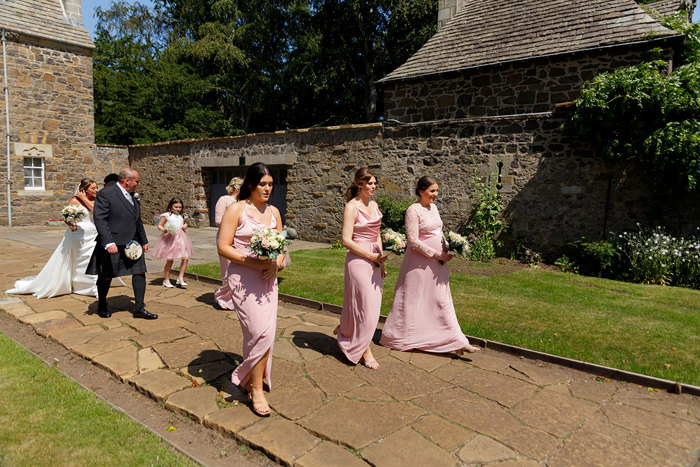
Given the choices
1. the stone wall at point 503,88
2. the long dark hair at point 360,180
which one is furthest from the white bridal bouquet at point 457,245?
the stone wall at point 503,88

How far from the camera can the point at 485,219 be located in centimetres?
1073

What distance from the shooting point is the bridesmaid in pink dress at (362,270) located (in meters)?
4.43

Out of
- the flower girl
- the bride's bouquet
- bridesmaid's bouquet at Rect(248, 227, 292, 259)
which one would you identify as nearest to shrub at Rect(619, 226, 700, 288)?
bridesmaid's bouquet at Rect(248, 227, 292, 259)

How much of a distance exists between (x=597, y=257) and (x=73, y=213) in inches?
383

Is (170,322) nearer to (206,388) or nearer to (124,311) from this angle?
(124,311)

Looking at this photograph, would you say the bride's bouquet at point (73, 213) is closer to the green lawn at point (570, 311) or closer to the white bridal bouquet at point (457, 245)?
the green lawn at point (570, 311)

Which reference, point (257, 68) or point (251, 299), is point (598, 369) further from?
point (257, 68)

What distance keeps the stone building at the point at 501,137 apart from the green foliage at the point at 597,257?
434mm

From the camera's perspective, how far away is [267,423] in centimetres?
339

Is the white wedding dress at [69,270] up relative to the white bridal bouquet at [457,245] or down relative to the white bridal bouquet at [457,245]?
down

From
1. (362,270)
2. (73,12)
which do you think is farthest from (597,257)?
(73,12)

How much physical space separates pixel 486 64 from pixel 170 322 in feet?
33.9

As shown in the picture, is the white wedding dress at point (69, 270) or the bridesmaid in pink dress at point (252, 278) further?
the white wedding dress at point (69, 270)

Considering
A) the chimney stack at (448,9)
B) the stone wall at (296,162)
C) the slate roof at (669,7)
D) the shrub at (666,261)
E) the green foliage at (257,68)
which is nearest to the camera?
the shrub at (666,261)
